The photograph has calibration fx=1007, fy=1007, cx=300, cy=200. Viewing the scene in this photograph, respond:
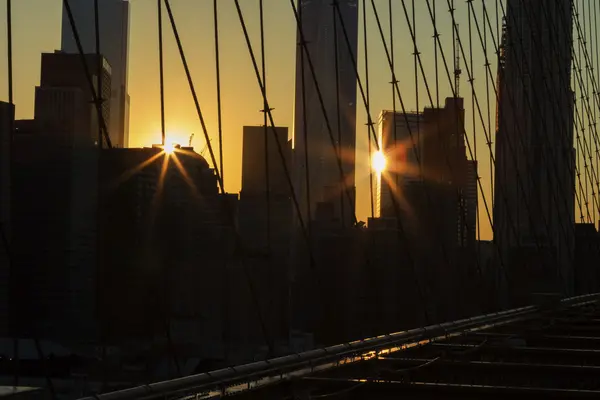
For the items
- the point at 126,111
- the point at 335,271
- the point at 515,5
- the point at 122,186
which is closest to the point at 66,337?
the point at 122,186

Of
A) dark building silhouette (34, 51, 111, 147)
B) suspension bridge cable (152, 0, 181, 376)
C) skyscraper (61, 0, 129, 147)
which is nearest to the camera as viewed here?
suspension bridge cable (152, 0, 181, 376)

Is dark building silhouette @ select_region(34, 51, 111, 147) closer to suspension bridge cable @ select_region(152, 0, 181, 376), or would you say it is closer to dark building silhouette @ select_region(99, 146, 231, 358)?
dark building silhouette @ select_region(99, 146, 231, 358)

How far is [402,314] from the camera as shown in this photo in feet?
52.0

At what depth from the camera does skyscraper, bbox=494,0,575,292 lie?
16.0 m

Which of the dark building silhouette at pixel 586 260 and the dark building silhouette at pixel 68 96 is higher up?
the dark building silhouette at pixel 68 96

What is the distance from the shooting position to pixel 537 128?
58.7ft

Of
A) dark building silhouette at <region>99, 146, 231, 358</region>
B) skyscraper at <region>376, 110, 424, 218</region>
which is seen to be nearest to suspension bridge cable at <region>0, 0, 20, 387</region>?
dark building silhouette at <region>99, 146, 231, 358</region>

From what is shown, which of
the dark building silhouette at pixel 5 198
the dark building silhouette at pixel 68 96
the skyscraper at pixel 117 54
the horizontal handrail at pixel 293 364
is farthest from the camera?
the skyscraper at pixel 117 54

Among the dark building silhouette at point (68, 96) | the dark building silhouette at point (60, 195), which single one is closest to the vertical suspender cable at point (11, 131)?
the dark building silhouette at point (60, 195)

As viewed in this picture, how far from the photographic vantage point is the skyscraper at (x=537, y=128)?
16.0m

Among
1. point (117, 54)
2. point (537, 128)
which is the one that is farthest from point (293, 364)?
point (537, 128)

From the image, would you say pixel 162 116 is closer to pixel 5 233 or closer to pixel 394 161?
pixel 5 233

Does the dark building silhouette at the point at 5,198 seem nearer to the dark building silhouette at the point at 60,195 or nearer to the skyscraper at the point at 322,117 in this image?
the dark building silhouette at the point at 60,195

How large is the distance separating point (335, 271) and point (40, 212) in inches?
261
